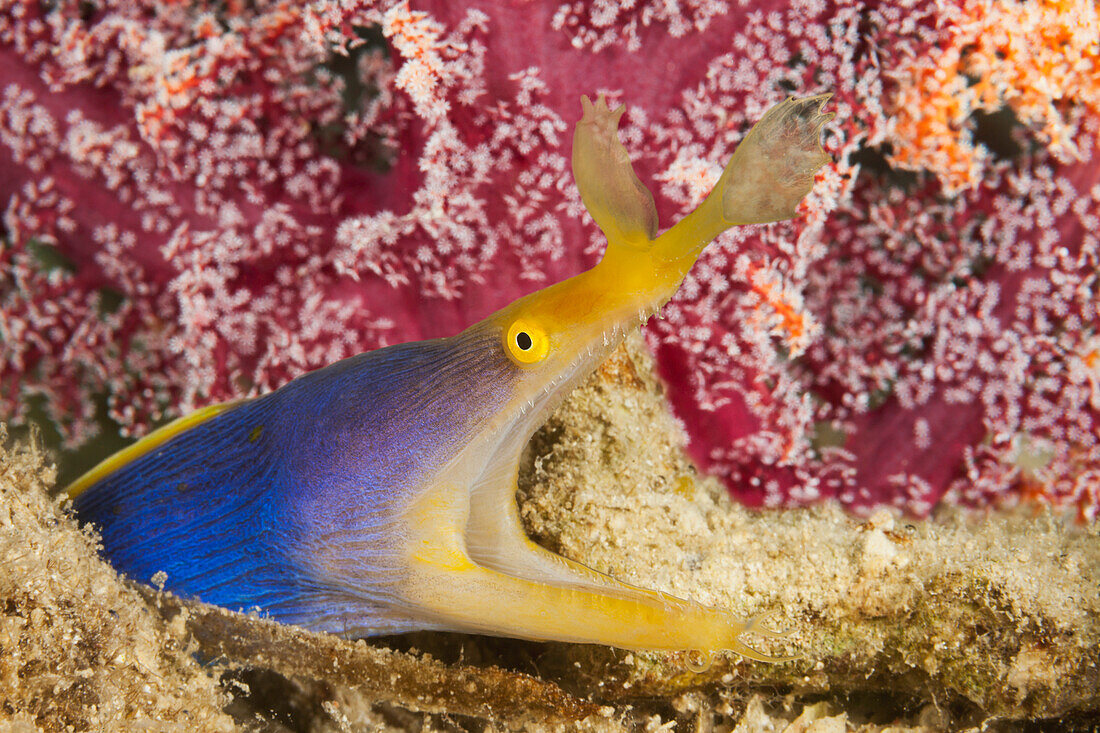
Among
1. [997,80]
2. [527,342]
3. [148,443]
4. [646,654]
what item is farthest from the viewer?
[997,80]

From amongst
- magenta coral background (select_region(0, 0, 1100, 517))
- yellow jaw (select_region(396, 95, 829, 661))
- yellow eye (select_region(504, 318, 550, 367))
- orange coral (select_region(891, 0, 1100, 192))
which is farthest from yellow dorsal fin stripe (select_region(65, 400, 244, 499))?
orange coral (select_region(891, 0, 1100, 192))

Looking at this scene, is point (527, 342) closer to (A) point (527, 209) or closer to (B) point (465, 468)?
(B) point (465, 468)

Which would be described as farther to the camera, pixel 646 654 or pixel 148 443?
pixel 148 443

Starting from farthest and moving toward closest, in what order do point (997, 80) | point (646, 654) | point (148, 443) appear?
1. point (997, 80)
2. point (148, 443)
3. point (646, 654)

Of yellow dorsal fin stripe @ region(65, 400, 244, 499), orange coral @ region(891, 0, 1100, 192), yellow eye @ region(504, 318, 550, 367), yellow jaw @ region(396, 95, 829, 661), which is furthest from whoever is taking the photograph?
orange coral @ region(891, 0, 1100, 192)

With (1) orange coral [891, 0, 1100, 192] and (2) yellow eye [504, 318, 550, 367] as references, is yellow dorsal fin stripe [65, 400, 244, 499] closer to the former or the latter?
(2) yellow eye [504, 318, 550, 367]

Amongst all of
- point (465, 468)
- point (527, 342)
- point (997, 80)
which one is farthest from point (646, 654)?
point (997, 80)
